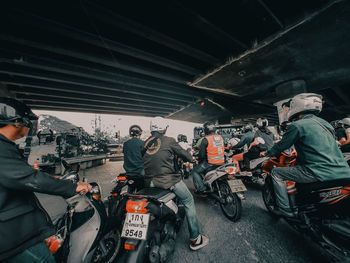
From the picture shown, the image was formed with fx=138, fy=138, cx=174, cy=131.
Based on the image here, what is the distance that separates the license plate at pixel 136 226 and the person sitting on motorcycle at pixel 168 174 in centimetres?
57

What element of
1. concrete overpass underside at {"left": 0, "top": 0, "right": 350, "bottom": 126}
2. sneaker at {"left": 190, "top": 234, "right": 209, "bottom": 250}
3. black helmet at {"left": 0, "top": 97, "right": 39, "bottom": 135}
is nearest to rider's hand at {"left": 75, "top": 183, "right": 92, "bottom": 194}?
black helmet at {"left": 0, "top": 97, "right": 39, "bottom": 135}

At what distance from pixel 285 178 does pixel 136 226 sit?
93.4 inches

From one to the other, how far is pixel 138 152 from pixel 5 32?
193 inches

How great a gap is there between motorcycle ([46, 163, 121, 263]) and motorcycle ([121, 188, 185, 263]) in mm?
328

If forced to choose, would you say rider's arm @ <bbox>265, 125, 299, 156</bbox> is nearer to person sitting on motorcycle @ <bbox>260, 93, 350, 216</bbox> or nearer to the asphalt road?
person sitting on motorcycle @ <bbox>260, 93, 350, 216</bbox>

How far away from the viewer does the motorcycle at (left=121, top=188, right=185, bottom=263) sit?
1.65 m

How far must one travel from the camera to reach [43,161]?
28.7 feet

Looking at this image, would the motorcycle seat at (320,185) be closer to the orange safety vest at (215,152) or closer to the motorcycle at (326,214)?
the motorcycle at (326,214)

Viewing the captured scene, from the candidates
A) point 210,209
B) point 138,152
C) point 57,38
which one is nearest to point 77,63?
point 57,38

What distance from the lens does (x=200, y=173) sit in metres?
3.82

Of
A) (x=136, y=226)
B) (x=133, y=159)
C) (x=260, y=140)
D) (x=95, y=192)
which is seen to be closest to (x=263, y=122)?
(x=260, y=140)

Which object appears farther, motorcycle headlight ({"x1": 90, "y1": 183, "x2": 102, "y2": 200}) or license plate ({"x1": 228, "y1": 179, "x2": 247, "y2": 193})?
license plate ({"x1": 228, "y1": 179, "x2": 247, "y2": 193})

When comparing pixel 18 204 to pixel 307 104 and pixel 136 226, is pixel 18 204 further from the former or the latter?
pixel 307 104

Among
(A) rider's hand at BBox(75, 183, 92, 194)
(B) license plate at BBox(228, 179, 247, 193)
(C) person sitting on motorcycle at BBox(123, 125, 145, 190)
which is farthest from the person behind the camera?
(C) person sitting on motorcycle at BBox(123, 125, 145, 190)
